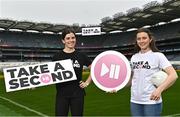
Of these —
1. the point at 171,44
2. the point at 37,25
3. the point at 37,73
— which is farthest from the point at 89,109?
the point at 37,25

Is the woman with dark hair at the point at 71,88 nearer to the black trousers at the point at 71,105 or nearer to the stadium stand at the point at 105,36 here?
the black trousers at the point at 71,105

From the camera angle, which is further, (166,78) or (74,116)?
(74,116)

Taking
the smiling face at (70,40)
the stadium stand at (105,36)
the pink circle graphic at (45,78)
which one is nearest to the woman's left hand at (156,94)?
the smiling face at (70,40)

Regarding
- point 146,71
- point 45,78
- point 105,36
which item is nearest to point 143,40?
point 146,71

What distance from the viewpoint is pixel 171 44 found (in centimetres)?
8188

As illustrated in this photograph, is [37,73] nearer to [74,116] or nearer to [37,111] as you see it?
[74,116]

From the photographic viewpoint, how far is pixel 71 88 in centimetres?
565

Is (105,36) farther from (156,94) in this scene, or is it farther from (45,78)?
(156,94)

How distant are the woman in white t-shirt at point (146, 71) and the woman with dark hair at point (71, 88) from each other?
97 centimetres

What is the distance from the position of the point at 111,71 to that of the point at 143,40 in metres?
0.84

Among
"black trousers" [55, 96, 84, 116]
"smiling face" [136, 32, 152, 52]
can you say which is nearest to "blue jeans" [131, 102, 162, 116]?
"smiling face" [136, 32, 152, 52]

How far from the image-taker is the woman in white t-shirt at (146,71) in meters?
4.81

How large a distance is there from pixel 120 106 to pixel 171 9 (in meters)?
56.3

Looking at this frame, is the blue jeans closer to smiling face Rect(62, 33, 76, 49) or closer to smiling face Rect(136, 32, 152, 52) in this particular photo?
smiling face Rect(136, 32, 152, 52)
